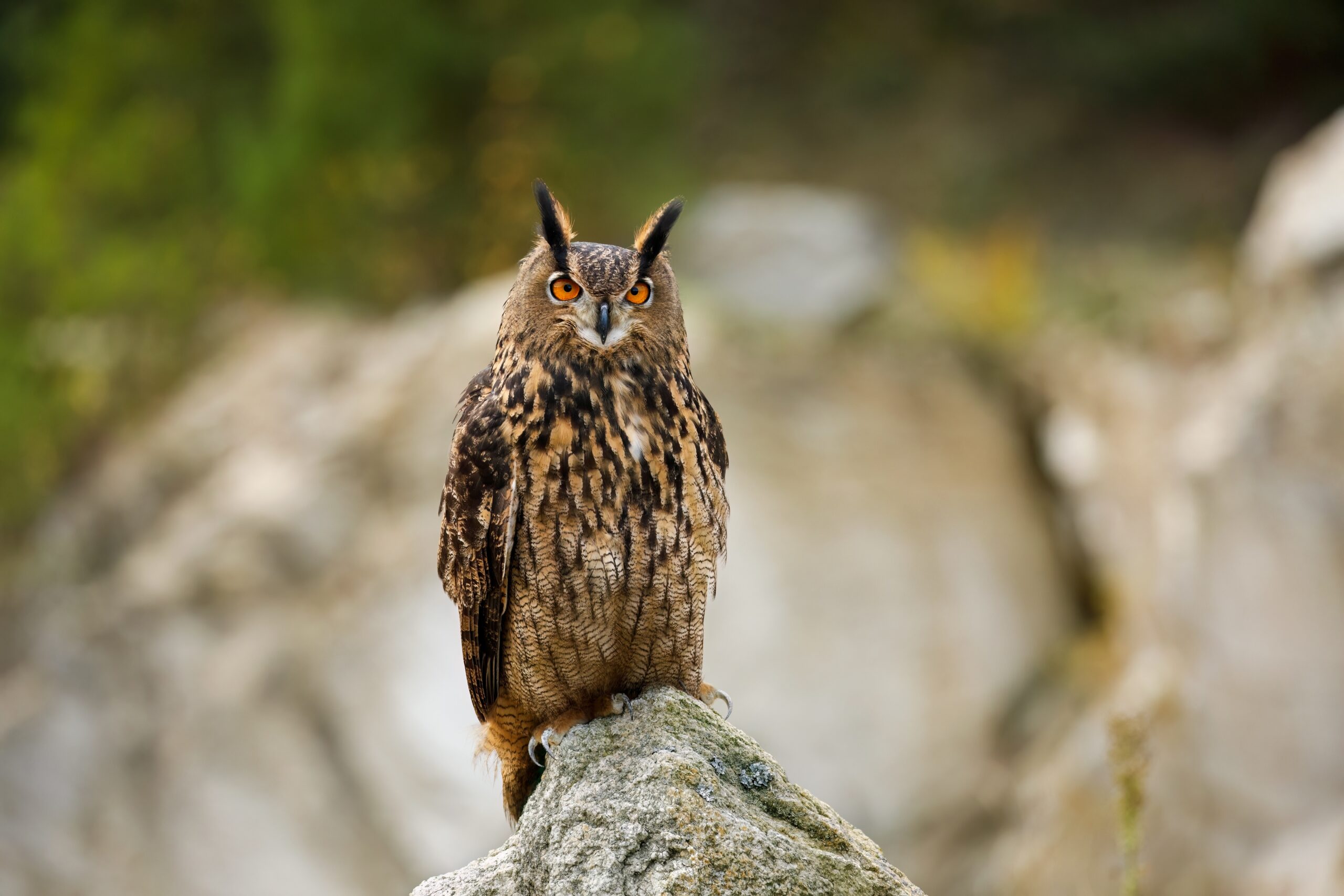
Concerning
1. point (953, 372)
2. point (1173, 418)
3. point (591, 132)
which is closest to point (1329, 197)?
point (1173, 418)

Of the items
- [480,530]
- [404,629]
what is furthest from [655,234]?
[404,629]

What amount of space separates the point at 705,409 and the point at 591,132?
5.36 metres

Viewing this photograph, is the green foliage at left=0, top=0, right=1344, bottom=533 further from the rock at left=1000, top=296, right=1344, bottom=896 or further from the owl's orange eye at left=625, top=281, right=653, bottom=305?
the owl's orange eye at left=625, top=281, right=653, bottom=305

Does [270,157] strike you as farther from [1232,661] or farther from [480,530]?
[480,530]

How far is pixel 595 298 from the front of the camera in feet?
7.05

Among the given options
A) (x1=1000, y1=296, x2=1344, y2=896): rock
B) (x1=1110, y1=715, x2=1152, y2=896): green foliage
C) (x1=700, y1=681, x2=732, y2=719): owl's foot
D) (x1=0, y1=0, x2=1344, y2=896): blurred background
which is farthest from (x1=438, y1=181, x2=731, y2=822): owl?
(x1=0, y1=0, x2=1344, y2=896): blurred background

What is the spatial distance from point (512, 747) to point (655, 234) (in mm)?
1038

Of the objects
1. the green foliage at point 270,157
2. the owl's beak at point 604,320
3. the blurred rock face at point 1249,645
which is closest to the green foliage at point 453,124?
the green foliage at point 270,157

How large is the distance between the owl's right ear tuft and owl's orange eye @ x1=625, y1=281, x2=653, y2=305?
0.49 ft

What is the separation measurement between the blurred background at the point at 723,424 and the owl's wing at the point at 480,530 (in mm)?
3999

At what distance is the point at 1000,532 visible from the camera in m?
7.36

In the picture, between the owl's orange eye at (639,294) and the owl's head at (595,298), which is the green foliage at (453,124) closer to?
the owl's head at (595,298)

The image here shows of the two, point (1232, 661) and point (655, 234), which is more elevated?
point (1232, 661)

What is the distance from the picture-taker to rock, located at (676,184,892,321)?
748 centimetres
